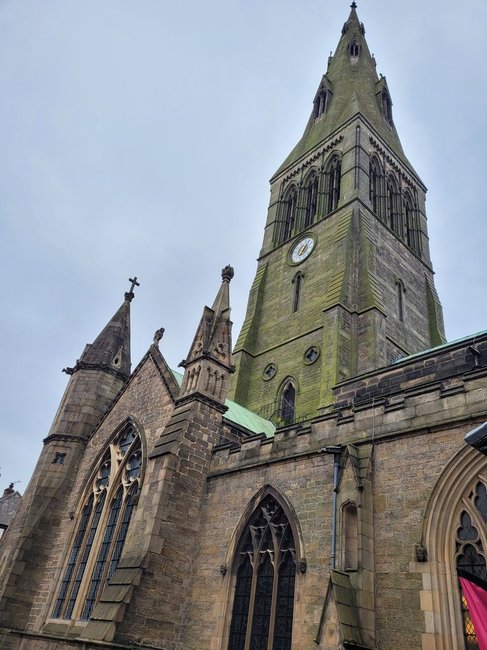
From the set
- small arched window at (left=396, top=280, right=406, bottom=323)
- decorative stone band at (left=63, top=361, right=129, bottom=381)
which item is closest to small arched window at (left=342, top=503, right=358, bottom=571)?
decorative stone band at (left=63, top=361, right=129, bottom=381)

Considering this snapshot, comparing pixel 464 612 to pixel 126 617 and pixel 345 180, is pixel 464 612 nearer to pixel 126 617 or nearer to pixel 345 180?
pixel 126 617

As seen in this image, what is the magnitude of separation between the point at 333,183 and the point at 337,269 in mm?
8828

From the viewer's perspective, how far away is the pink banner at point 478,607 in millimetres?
7359

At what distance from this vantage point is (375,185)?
31.0 meters

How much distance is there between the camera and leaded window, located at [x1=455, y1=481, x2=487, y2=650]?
8.20 metres

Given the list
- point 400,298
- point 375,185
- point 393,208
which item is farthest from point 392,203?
point 400,298

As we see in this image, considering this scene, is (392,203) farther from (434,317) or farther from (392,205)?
(434,317)

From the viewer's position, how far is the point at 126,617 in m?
11.4

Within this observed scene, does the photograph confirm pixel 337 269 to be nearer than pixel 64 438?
No

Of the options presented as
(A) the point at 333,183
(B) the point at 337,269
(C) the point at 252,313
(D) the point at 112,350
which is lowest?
(D) the point at 112,350

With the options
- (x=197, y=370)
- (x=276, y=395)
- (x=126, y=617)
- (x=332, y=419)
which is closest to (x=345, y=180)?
(x=276, y=395)

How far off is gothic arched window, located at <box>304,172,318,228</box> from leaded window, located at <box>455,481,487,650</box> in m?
23.5

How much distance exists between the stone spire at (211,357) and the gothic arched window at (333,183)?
14.8m

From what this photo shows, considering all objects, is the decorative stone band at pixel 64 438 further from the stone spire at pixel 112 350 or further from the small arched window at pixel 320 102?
the small arched window at pixel 320 102
